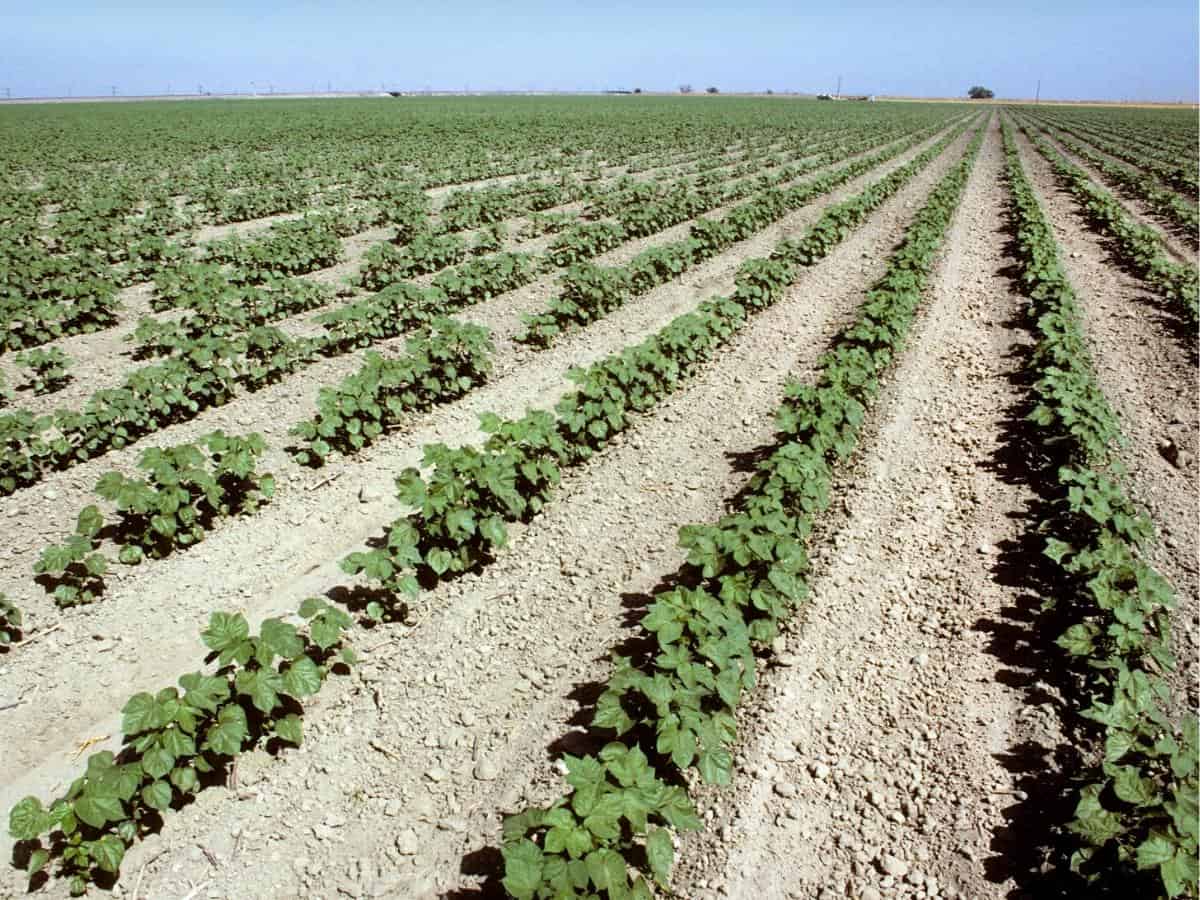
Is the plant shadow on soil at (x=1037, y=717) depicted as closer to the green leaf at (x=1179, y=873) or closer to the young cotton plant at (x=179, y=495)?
the green leaf at (x=1179, y=873)

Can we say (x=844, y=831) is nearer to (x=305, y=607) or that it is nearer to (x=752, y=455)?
(x=305, y=607)

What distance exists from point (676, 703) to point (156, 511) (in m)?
5.01

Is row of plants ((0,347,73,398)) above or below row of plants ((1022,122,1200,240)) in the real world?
below

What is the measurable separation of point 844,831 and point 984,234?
17.8m

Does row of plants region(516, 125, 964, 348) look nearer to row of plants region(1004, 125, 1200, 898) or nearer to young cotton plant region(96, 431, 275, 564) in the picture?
young cotton plant region(96, 431, 275, 564)

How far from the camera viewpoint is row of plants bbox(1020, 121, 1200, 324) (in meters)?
11.8

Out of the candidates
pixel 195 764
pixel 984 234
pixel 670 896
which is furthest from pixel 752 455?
pixel 984 234

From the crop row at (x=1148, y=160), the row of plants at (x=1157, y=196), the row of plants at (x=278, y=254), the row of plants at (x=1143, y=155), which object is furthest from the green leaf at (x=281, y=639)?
the crop row at (x=1148, y=160)

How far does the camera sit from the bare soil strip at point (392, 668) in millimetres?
3799

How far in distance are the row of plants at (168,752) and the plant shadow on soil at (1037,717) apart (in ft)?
13.1

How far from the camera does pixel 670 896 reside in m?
3.57

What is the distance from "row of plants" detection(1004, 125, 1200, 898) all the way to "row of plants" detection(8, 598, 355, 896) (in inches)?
164

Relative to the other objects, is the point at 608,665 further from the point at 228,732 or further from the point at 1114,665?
the point at 1114,665

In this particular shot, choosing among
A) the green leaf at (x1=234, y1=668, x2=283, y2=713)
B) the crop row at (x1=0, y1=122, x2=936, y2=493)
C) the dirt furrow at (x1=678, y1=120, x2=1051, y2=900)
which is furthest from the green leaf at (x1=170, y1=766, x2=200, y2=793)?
the crop row at (x1=0, y1=122, x2=936, y2=493)
